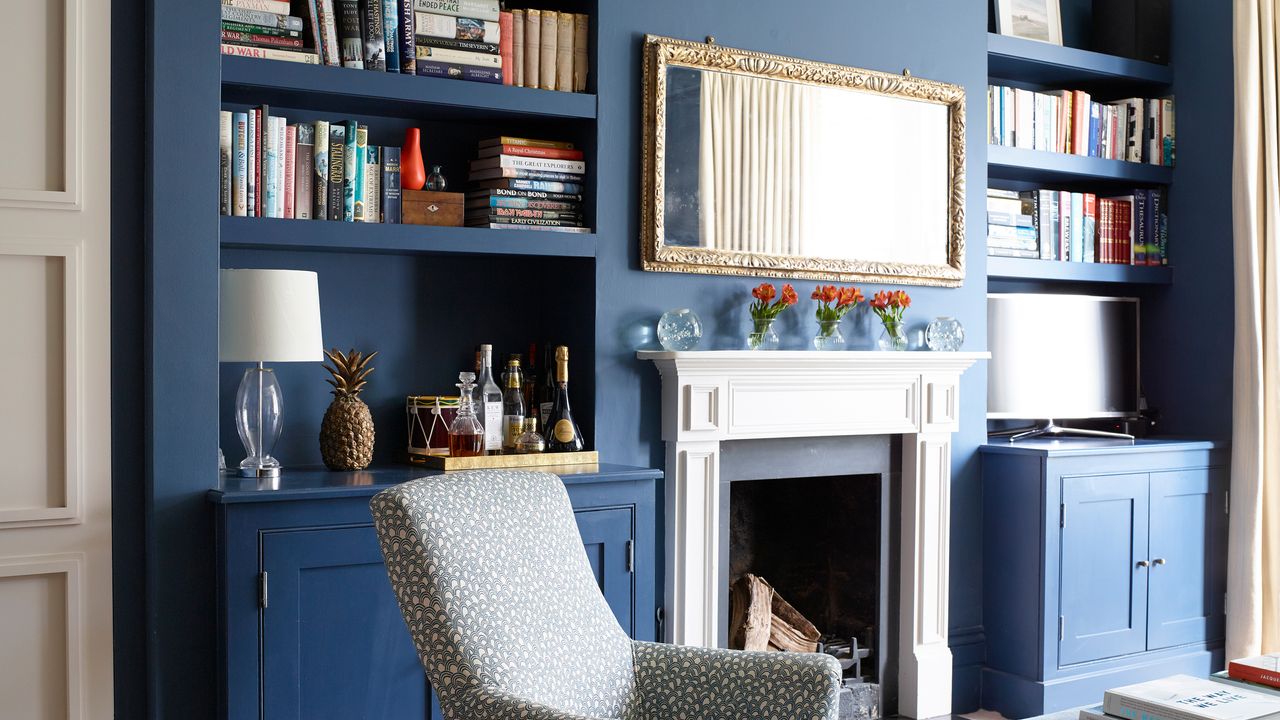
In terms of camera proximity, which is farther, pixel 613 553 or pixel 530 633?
pixel 613 553

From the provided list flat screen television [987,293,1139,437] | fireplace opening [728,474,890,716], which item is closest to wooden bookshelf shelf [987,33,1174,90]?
flat screen television [987,293,1139,437]

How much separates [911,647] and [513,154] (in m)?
1.99

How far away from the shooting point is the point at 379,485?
2.73m

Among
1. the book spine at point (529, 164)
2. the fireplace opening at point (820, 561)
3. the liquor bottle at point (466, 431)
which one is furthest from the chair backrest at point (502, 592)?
the fireplace opening at point (820, 561)

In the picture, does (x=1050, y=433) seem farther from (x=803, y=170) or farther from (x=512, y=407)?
(x=512, y=407)

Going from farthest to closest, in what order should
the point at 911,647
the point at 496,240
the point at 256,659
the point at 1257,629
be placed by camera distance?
the point at 1257,629
the point at 911,647
the point at 496,240
the point at 256,659

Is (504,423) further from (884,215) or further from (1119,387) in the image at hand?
(1119,387)

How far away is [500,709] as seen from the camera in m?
2.05

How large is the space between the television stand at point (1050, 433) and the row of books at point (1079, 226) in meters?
0.61

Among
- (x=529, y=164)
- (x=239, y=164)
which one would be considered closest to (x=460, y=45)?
(x=529, y=164)

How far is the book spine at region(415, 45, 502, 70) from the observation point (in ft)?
10.3

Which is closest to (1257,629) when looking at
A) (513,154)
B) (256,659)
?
(513,154)

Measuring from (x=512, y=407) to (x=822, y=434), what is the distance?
3.23ft

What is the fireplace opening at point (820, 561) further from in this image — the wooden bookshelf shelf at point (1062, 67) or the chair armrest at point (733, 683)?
the wooden bookshelf shelf at point (1062, 67)
